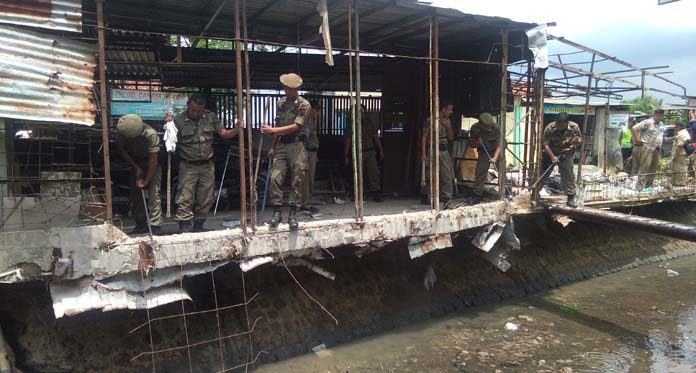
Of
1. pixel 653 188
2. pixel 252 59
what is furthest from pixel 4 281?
pixel 653 188

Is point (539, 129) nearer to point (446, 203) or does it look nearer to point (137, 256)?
point (446, 203)

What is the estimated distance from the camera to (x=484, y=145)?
823 centimetres

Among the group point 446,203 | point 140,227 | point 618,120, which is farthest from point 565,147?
point 618,120

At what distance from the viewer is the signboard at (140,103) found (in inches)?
290

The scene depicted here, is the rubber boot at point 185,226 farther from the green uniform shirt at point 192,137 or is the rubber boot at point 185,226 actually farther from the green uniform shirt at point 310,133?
the green uniform shirt at point 310,133

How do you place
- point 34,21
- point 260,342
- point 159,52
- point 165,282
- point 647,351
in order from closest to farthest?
1. point 34,21
2. point 165,282
3. point 260,342
4. point 647,351
5. point 159,52

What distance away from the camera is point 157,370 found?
560cm

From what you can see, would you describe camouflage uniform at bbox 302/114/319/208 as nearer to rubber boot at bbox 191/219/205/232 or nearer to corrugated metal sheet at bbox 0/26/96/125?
rubber boot at bbox 191/219/205/232

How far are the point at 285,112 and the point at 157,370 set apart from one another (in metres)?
3.35

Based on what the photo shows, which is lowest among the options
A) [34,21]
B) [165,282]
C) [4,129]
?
[165,282]

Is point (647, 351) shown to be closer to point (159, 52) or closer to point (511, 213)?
point (511, 213)

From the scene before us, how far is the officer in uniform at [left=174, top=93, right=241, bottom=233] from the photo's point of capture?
18.3 feet

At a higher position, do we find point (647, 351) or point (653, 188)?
point (653, 188)

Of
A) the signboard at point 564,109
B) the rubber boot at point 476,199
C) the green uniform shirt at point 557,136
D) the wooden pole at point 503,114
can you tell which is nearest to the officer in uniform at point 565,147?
the green uniform shirt at point 557,136
